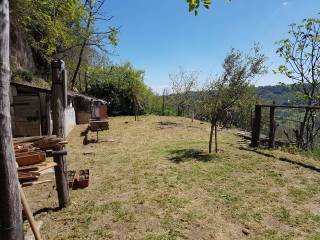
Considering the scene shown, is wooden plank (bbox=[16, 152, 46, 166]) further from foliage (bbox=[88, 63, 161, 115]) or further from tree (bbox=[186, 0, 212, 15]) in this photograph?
foliage (bbox=[88, 63, 161, 115])

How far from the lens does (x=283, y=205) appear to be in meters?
5.75

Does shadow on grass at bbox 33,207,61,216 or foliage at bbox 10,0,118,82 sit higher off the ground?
foliage at bbox 10,0,118,82

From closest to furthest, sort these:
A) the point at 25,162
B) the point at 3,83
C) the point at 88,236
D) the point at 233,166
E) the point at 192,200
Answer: the point at 3,83, the point at 25,162, the point at 88,236, the point at 192,200, the point at 233,166

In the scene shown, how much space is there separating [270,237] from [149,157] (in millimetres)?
5757

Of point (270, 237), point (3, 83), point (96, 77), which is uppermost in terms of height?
point (96, 77)

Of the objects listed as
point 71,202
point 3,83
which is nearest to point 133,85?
point 71,202

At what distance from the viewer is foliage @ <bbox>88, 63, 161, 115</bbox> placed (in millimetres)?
28859

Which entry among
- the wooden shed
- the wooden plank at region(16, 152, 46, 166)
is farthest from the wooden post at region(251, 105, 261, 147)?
the wooden plank at region(16, 152, 46, 166)

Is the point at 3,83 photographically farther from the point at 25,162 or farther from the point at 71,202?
the point at 71,202

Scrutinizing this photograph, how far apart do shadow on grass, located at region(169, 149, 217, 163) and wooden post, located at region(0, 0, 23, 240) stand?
20.9 ft

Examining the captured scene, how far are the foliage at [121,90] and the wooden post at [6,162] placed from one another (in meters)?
24.8

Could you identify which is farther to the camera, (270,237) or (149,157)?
(149,157)

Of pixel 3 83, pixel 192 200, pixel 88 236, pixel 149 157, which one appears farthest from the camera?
pixel 149 157

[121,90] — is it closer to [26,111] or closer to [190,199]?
[26,111]
